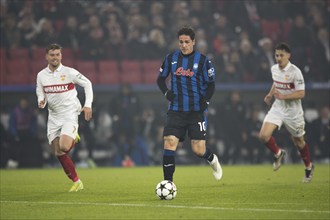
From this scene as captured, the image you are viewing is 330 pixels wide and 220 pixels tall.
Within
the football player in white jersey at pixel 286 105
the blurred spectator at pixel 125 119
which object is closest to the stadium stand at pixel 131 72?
the blurred spectator at pixel 125 119

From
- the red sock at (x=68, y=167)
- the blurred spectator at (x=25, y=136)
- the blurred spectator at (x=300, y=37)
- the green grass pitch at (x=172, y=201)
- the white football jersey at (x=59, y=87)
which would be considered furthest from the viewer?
the blurred spectator at (x=300, y=37)

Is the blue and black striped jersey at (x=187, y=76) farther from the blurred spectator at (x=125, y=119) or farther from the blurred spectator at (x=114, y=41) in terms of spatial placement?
the blurred spectator at (x=114, y=41)

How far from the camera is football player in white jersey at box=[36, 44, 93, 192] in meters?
11.4

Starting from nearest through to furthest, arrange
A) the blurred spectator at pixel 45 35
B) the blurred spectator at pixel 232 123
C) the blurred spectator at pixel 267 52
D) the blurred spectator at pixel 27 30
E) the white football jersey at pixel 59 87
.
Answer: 1. the white football jersey at pixel 59 87
2. the blurred spectator at pixel 232 123
3. the blurred spectator at pixel 45 35
4. the blurred spectator at pixel 27 30
5. the blurred spectator at pixel 267 52

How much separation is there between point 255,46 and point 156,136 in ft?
13.1

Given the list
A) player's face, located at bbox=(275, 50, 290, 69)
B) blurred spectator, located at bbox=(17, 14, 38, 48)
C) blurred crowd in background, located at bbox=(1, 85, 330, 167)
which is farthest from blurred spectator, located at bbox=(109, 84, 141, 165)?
player's face, located at bbox=(275, 50, 290, 69)

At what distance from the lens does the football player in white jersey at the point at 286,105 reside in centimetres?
Result: 1309

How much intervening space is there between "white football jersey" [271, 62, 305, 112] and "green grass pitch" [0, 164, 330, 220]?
4.35ft

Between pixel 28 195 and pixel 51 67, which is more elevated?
pixel 51 67

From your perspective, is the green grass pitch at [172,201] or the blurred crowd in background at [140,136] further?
the blurred crowd in background at [140,136]

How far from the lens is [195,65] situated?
10.4 meters

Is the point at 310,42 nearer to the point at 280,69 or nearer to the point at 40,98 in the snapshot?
the point at 280,69

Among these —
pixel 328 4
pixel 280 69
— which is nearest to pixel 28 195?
pixel 280 69

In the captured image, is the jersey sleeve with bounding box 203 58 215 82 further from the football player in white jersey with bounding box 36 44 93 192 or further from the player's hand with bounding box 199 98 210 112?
the football player in white jersey with bounding box 36 44 93 192
